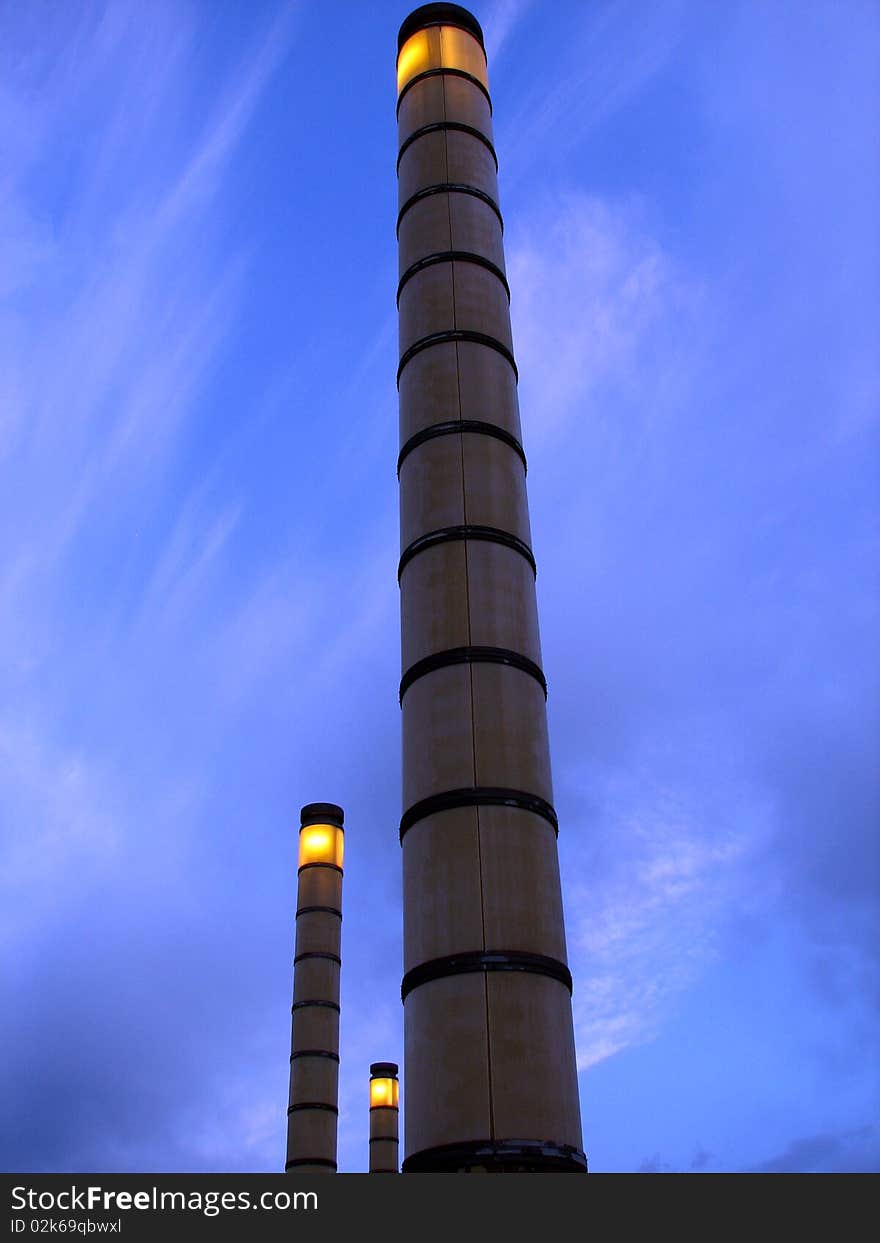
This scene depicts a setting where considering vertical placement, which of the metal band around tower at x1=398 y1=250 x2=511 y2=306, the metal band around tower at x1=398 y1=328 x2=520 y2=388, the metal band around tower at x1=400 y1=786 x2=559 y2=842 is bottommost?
the metal band around tower at x1=400 y1=786 x2=559 y2=842

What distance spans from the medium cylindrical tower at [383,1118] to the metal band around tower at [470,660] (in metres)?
27.6

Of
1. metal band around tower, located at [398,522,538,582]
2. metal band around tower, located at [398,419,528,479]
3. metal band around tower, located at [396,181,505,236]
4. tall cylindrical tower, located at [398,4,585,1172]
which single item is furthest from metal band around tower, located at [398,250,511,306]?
metal band around tower, located at [398,522,538,582]

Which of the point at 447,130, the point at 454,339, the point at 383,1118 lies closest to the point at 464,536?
the point at 454,339

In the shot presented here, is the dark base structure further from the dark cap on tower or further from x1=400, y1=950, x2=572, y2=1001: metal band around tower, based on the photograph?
the dark cap on tower

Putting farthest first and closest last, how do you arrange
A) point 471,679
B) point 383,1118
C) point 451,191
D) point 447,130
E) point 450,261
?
point 383,1118 → point 447,130 → point 451,191 → point 450,261 → point 471,679

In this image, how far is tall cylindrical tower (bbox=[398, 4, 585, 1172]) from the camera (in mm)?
6273

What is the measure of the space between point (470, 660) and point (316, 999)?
50.9 feet

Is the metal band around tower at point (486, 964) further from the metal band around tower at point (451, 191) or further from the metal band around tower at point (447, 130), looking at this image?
the metal band around tower at point (447, 130)

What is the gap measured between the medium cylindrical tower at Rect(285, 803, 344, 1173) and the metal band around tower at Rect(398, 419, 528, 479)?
1493 centimetres

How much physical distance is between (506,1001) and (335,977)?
16.0 meters

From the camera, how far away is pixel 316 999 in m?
21.2

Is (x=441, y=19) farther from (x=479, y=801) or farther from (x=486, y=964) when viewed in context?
(x=486, y=964)
